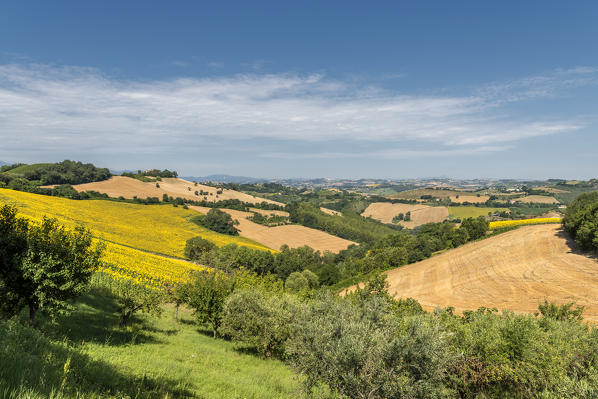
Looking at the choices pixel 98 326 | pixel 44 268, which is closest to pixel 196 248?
pixel 98 326

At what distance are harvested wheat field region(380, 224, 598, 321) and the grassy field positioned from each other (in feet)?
212

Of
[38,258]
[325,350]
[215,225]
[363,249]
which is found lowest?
[363,249]

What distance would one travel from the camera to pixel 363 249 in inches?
4766

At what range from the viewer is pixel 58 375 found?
7.42 m

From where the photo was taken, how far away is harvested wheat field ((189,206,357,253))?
127700mm

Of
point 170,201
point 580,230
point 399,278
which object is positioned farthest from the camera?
point 170,201

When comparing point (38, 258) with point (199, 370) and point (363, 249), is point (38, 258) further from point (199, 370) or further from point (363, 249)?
point (363, 249)

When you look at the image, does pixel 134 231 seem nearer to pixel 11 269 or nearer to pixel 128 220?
pixel 128 220

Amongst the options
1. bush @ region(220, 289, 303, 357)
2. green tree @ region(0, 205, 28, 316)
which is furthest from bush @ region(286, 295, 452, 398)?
green tree @ region(0, 205, 28, 316)

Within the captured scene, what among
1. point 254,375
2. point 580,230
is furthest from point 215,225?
point 580,230

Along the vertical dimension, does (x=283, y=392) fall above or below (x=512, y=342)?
below

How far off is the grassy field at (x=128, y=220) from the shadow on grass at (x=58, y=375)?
201ft

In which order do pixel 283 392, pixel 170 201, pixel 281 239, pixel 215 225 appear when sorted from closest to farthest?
pixel 283 392 < pixel 215 225 < pixel 281 239 < pixel 170 201

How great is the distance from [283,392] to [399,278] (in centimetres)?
6997
